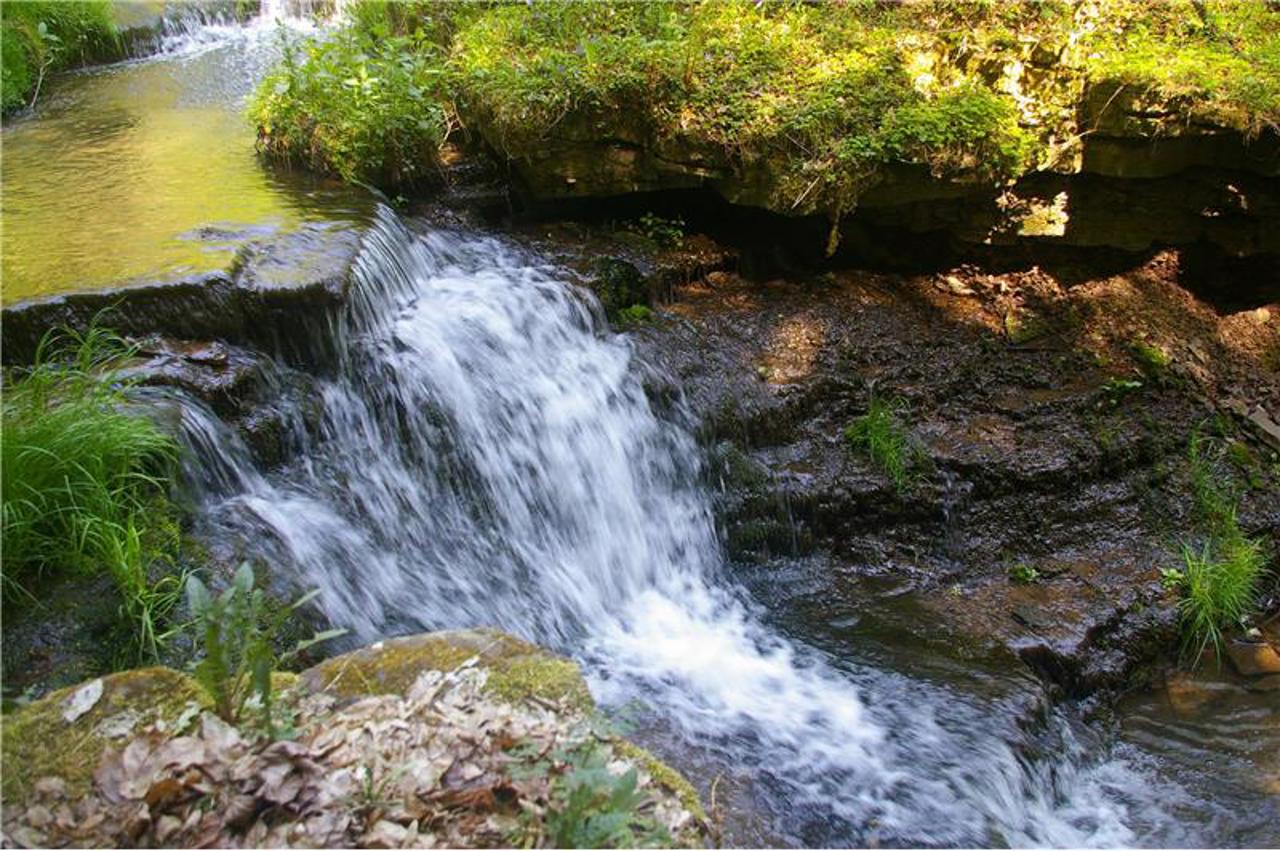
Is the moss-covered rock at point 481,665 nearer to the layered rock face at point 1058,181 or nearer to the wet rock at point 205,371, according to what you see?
the wet rock at point 205,371

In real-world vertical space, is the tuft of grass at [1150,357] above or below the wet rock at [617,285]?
below

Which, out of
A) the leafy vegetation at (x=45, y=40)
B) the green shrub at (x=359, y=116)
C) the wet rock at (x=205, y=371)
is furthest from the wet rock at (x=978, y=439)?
the leafy vegetation at (x=45, y=40)

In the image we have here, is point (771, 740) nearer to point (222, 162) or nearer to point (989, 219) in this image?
point (989, 219)

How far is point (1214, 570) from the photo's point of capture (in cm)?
534

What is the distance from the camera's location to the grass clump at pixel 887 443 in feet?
18.6

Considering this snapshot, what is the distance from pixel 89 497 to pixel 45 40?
841cm

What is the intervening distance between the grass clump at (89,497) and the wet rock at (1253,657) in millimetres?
5404

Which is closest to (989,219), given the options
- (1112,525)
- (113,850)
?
(1112,525)

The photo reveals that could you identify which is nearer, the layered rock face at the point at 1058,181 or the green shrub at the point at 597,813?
the green shrub at the point at 597,813

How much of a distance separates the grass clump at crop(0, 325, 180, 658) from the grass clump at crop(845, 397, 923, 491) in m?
3.94

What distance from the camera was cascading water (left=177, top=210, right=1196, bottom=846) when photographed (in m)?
3.94

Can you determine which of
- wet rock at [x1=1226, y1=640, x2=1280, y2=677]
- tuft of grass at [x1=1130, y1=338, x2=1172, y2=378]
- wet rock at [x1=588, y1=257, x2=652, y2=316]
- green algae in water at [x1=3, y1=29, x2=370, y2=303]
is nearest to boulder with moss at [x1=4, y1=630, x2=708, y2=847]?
green algae in water at [x1=3, y1=29, x2=370, y2=303]

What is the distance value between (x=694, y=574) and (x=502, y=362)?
1.74 meters

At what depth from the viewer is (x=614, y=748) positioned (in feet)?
7.97
